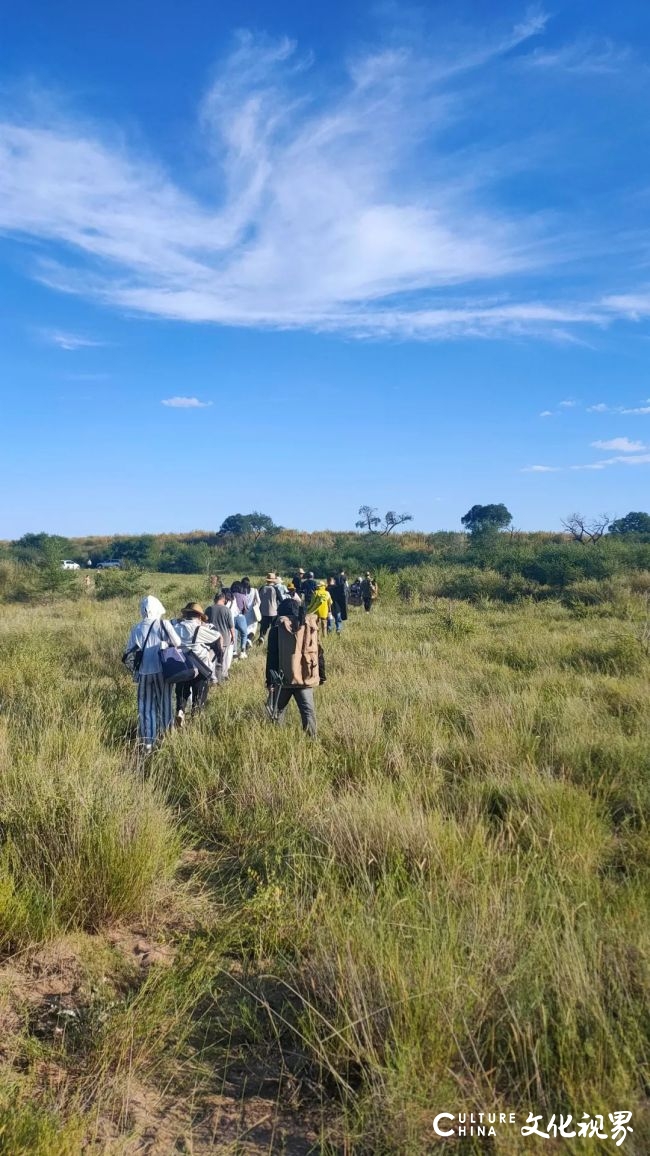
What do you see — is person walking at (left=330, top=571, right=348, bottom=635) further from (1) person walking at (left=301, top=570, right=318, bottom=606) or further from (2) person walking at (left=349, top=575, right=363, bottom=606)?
(2) person walking at (left=349, top=575, right=363, bottom=606)

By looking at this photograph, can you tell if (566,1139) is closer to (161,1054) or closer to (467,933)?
(467,933)

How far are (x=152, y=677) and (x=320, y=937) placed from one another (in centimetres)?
403

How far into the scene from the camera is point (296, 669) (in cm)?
674

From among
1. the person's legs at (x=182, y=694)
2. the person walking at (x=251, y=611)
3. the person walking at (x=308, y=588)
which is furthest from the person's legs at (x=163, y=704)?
the person walking at (x=308, y=588)

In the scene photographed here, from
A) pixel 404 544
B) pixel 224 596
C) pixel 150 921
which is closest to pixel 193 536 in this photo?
pixel 404 544

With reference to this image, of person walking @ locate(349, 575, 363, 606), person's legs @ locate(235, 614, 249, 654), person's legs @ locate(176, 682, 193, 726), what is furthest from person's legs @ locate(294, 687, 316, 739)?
person walking @ locate(349, 575, 363, 606)

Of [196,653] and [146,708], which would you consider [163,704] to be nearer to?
[146,708]

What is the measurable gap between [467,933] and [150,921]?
1658 mm

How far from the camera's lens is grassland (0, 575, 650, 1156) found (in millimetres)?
2314

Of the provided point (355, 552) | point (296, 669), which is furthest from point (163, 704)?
point (355, 552)

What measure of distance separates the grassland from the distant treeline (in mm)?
25144

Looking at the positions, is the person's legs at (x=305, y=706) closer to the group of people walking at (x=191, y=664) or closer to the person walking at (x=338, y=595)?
the group of people walking at (x=191, y=664)

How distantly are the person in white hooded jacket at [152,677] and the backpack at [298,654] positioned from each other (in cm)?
105

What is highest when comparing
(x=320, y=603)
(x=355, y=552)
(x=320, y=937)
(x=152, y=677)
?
(x=355, y=552)
